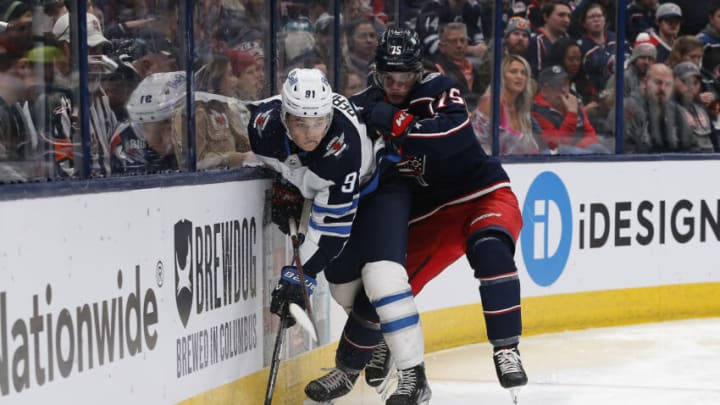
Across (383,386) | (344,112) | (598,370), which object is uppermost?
(344,112)

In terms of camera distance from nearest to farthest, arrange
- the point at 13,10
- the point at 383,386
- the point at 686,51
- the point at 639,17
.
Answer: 1. the point at 13,10
2. the point at 383,386
3. the point at 639,17
4. the point at 686,51

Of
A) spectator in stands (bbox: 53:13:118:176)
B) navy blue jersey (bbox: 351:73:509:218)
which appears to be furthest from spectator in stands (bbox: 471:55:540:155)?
spectator in stands (bbox: 53:13:118:176)

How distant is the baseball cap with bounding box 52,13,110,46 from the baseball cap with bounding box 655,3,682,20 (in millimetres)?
4257

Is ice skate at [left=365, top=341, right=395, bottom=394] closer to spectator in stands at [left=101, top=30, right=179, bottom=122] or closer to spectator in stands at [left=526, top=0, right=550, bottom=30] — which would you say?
spectator in stands at [left=101, top=30, right=179, bottom=122]

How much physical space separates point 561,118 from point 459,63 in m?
0.77

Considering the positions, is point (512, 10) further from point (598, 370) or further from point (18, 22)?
point (18, 22)

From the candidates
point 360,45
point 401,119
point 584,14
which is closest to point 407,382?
point 401,119

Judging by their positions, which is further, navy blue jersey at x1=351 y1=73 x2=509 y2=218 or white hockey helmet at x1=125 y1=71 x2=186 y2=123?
navy blue jersey at x1=351 y1=73 x2=509 y2=218

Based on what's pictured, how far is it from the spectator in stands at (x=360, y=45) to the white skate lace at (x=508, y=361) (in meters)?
1.81

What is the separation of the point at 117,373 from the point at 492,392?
2038 mm

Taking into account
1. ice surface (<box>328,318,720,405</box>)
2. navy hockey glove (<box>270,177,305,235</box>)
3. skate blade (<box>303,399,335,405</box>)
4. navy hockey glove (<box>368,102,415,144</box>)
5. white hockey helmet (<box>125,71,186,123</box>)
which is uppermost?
white hockey helmet (<box>125,71,186,123</box>)

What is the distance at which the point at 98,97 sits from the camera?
154 inches

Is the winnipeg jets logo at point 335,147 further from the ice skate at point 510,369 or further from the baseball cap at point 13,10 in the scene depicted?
the baseball cap at point 13,10

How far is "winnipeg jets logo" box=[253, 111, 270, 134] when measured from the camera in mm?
4363
